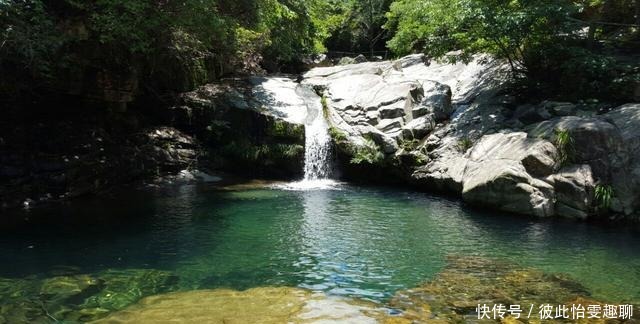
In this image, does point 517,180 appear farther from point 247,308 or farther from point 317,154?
point 247,308

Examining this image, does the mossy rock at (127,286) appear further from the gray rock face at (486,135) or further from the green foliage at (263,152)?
the green foliage at (263,152)

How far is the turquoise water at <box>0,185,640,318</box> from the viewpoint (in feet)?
28.0

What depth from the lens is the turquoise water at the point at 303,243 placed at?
28.0ft

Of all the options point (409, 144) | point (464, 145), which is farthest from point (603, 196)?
point (409, 144)

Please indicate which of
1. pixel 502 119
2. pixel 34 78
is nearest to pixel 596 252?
pixel 502 119

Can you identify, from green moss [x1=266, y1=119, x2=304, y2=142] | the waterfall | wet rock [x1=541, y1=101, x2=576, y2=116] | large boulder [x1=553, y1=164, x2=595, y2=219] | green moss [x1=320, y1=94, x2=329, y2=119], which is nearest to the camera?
large boulder [x1=553, y1=164, x2=595, y2=219]

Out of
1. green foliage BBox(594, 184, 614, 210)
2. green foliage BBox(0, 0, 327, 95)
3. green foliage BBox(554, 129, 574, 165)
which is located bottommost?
green foliage BBox(594, 184, 614, 210)

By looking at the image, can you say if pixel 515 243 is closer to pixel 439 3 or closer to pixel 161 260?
pixel 161 260

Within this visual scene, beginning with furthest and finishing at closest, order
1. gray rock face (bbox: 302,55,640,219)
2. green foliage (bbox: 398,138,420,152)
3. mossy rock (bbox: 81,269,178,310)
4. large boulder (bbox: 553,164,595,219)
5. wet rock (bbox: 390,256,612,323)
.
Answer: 1. green foliage (bbox: 398,138,420,152)
2. gray rock face (bbox: 302,55,640,219)
3. large boulder (bbox: 553,164,595,219)
4. mossy rock (bbox: 81,269,178,310)
5. wet rock (bbox: 390,256,612,323)

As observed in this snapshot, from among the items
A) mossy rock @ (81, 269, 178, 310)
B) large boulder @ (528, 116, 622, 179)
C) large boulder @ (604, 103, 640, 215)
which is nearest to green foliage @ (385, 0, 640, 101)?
large boulder @ (604, 103, 640, 215)

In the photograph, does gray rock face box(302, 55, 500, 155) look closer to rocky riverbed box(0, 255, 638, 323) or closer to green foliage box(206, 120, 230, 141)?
green foliage box(206, 120, 230, 141)

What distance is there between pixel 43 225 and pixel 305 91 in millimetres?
14056

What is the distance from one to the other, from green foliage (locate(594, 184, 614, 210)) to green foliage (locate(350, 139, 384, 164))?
7523 mm

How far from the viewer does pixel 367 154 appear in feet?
60.4
